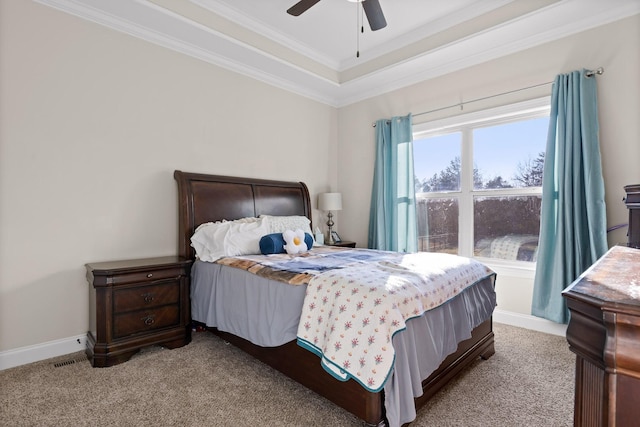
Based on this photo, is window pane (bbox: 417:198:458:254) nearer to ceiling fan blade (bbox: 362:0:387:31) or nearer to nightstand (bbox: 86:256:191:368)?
ceiling fan blade (bbox: 362:0:387:31)

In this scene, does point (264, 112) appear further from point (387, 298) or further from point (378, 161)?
point (387, 298)

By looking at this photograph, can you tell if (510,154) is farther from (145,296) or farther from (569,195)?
(145,296)

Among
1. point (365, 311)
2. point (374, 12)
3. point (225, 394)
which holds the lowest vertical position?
point (225, 394)

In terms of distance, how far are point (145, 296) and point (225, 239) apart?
2.47 feet

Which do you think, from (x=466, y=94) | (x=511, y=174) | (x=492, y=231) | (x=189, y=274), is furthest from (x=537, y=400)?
(x=466, y=94)

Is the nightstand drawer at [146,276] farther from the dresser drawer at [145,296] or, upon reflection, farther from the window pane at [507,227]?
the window pane at [507,227]

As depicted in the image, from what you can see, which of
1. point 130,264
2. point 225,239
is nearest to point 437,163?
point 225,239

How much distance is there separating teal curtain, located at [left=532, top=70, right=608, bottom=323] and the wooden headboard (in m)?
2.62

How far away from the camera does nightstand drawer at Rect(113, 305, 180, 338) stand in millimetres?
2389

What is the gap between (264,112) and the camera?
3957 mm

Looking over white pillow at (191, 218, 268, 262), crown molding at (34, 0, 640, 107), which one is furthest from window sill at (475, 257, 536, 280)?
white pillow at (191, 218, 268, 262)

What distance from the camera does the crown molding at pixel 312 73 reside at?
2.63m

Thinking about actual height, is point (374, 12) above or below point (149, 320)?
above

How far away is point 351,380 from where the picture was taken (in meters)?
1.61
